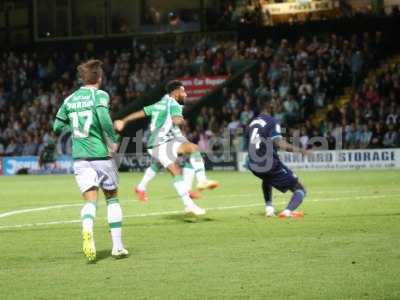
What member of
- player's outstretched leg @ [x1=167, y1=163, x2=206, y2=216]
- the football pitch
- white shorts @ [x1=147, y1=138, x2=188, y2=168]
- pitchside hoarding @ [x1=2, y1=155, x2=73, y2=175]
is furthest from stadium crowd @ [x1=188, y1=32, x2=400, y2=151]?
player's outstretched leg @ [x1=167, y1=163, x2=206, y2=216]

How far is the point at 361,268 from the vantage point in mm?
9008

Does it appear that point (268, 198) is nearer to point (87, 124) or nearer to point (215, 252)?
point (215, 252)

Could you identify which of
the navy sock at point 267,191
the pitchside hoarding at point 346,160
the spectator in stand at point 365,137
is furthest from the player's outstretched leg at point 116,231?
the spectator in stand at point 365,137

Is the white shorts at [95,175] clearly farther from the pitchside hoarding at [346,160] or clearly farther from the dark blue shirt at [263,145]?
the pitchside hoarding at [346,160]

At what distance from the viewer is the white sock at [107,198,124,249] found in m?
10.4

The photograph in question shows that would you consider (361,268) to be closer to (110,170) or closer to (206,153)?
(110,170)

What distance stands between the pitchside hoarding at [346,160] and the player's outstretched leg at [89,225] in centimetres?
2007

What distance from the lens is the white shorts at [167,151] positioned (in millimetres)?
16484

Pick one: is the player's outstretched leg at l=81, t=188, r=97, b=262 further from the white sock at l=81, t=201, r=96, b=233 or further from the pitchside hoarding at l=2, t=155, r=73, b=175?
the pitchside hoarding at l=2, t=155, r=73, b=175

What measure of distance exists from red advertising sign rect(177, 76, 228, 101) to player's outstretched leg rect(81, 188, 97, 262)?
2827 cm

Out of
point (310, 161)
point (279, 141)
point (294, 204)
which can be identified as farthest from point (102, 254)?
point (310, 161)

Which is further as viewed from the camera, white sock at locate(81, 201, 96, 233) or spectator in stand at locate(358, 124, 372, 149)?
spectator in stand at locate(358, 124, 372, 149)

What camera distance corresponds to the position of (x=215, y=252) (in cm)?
1061

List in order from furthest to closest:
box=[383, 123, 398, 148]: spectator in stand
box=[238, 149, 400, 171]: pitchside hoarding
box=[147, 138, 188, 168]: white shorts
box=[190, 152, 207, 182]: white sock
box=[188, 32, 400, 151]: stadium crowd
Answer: box=[188, 32, 400, 151]: stadium crowd
box=[238, 149, 400, 171]: pitchside hoarding
box=[383, 123, 398, 148]: spectator in stand
box=[190, 152, 207, 182]: white sock
box=[147, 138, 188, 168]: white shorts
